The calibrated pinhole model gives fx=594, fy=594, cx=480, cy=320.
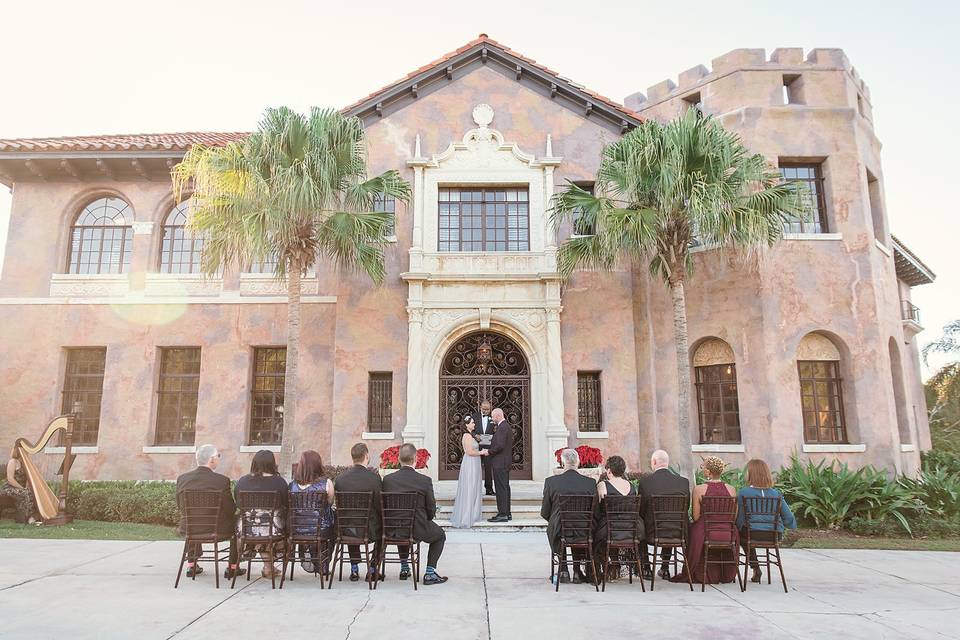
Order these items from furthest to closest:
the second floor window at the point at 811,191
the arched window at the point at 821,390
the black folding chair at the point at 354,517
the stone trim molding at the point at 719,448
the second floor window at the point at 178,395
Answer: the second floor window at the point at 178,395
the second floor window at the point at 811,191
the arched window at the point at 821,390
the stone trim molding at the point at 719,448
the black folding chair at the point at 354,517

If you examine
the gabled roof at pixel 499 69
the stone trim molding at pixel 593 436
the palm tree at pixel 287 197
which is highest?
the gabled roof at pixel 499 69

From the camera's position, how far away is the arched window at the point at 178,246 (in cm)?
1569

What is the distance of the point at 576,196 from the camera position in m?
12.7

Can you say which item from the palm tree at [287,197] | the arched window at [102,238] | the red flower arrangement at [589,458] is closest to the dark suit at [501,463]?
the red flower arrangement at [589,458]

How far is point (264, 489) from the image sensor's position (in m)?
6.70

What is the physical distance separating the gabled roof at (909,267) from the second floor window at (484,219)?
11.7 meters

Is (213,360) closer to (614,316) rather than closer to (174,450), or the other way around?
(174,450)

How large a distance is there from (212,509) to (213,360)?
9.10 metres

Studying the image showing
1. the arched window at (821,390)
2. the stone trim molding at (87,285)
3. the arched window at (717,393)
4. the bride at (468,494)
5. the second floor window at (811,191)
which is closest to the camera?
the bride at (468,494)

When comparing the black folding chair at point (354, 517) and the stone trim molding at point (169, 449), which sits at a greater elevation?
the stone trim molding at point (169, 449)

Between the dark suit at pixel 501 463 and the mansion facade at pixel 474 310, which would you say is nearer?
the dark suit at pixel 501 463

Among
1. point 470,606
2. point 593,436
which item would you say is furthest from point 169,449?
point 470,606

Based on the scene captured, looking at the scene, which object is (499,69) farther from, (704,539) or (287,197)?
(704,539)

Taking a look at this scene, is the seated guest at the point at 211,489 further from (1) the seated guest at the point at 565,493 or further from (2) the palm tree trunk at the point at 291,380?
(2) the palm tree trunk at the point at 291,380
